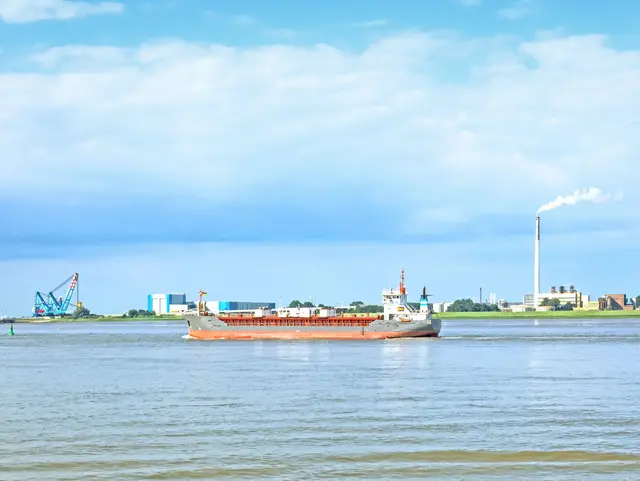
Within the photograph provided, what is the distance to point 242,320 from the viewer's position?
125 meters

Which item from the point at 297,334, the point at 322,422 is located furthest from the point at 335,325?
the point at 322,422

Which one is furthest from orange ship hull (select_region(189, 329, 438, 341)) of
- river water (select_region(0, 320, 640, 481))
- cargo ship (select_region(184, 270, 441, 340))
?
river water (select_region(0, 320, 640, 481))

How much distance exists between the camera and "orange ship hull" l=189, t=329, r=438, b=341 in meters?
119

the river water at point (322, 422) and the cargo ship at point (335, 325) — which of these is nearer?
the river water at point (322, 422)

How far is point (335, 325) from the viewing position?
400 feet

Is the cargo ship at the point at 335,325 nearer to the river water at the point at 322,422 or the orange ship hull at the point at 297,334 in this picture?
the orange ship hull at the point at 297,334

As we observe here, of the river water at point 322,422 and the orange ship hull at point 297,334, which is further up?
the orange ship hull at point 297,334

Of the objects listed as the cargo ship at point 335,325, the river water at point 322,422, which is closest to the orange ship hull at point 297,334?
the cargo ship at point 335,325

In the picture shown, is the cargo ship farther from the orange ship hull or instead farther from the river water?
the river water

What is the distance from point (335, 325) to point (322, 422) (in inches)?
3283

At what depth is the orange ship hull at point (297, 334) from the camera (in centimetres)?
11881

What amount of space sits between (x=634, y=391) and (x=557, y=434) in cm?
1758

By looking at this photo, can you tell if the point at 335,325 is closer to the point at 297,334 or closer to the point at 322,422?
the point at 297,334

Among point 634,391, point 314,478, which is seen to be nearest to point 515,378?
point 634,391
